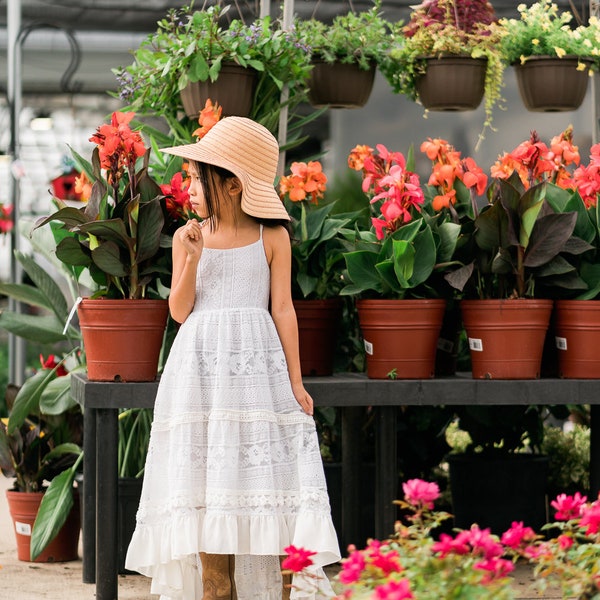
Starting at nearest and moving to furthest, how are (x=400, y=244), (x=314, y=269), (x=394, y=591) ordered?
(x=394, y=591) → (x=400, y=244) → (x=314, y=269)

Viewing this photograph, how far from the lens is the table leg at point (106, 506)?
3.41 m

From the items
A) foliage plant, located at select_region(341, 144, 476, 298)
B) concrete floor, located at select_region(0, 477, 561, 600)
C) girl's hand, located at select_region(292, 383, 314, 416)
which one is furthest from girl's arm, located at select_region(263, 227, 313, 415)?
concrete floor, located at select_region(0, 477, 561, 600)

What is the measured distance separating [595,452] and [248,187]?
1691 mm

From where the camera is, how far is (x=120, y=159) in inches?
137

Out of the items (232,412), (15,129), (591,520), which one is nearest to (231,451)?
(232,412)

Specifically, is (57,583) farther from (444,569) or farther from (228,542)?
(444,569)

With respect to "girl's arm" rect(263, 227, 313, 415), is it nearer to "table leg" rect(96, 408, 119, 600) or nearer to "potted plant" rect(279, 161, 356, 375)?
"potted plant" rect(279, 161, 356, 375)

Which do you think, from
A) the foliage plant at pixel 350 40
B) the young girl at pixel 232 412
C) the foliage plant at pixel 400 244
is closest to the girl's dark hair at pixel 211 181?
the young girl at pixel 232 412

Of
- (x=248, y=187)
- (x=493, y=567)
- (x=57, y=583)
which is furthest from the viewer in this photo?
(x=57, y=583)

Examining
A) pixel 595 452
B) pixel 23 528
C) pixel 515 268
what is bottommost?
pixel 23 528

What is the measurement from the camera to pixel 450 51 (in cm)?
437

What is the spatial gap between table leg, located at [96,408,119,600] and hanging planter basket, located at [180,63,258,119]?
1207 millimetres

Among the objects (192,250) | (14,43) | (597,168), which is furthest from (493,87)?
(14,43)

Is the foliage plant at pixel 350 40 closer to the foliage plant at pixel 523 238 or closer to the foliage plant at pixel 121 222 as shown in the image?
the foliage plant at pixel 523 238
